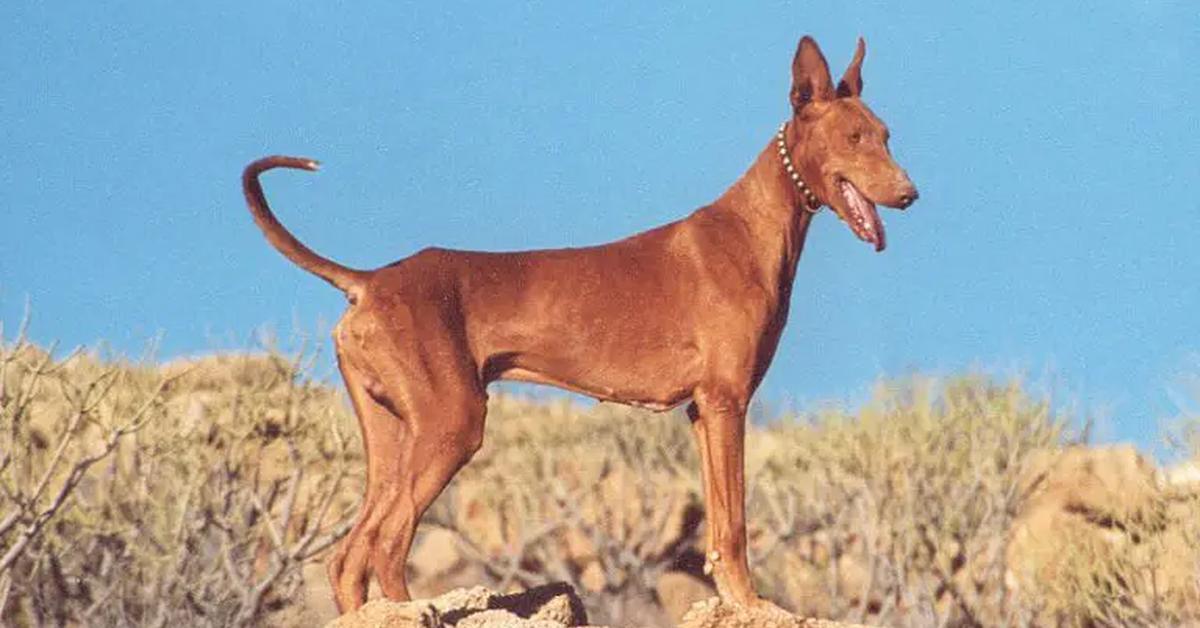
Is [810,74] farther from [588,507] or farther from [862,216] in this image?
[588,507]

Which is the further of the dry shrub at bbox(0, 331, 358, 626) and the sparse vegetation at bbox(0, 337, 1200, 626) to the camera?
the sparse vegetation at bbox(0, 337, 1200, 626)

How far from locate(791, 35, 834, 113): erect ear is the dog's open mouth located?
473 mm

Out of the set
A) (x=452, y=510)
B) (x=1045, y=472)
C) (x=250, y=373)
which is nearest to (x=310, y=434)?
(x=250, y=373)

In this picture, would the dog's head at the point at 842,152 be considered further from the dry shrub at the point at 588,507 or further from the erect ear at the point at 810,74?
the dry shrub at the point at 588,507

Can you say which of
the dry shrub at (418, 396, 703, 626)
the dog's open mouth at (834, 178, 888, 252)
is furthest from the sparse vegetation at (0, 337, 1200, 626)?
the dog's open mouth at (834, 178, 888, 252)

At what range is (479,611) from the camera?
10172 mm

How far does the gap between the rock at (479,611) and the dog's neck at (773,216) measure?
2.14 metres

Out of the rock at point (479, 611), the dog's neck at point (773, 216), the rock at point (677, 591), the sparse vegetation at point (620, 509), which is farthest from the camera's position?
the rock at point (677, 591)

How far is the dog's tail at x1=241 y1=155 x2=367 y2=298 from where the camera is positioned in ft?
32.5

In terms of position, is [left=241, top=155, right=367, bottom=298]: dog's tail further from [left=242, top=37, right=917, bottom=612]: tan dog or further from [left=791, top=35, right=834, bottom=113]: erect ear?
[left=791, top=35, right=834, bottom=113]: erect ear

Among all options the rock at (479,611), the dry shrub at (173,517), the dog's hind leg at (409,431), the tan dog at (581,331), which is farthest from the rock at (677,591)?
the dog's hind leg at (409,431)

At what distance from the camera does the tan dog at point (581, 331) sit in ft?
31.6

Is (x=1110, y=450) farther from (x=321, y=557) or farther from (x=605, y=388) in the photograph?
(x=605, y=388)

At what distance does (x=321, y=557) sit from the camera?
31406mm
